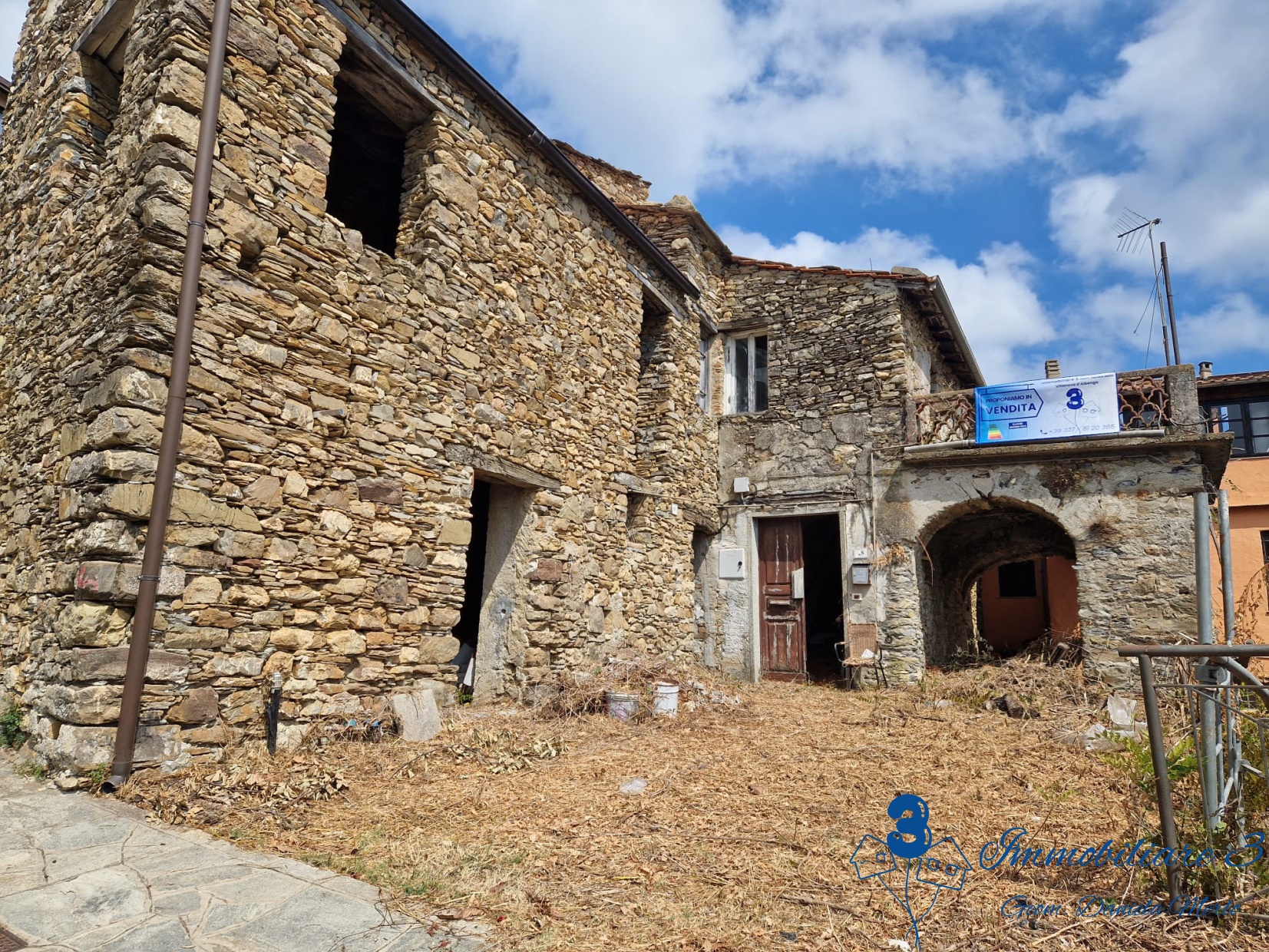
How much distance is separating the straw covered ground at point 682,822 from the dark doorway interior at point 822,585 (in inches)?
255

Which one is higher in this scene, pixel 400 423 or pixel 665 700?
pixel 400 423

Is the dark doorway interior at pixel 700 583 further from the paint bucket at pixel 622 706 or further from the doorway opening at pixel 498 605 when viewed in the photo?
the doorway opening at pixel 498 605

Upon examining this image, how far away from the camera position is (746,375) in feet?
36.9

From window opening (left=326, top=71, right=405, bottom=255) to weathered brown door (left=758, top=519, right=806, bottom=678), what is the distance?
6223mm

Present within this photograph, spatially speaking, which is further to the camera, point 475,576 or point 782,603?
point 782,603

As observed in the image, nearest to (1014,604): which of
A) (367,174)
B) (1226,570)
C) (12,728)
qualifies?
(1226,570)

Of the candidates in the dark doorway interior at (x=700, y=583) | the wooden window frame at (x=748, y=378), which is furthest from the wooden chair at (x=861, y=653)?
the wooden window frame at (x=748, y=378)

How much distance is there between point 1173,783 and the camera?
162 inches

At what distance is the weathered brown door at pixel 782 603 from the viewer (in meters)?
10.3

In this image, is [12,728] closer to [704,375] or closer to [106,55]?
[106,55]

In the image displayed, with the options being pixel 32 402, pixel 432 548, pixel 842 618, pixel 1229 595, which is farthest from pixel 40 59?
pixel 1229 595

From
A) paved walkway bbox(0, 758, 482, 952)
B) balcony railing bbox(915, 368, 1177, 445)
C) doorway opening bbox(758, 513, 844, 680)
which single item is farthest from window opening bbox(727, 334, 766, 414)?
paved walkway bbox(0, 758, 482, 952)

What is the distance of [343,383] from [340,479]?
0.67 metres

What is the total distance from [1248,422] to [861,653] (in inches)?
412
